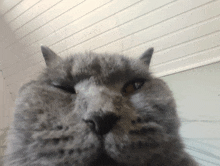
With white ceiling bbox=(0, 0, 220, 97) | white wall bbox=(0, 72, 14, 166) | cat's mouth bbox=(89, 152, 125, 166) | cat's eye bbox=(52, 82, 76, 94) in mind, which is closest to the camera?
cat's mouth bbox=(89, 152, 125, 166)

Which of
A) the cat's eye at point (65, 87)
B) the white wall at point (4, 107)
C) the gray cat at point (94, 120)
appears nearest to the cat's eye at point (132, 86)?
the gray cat at point (94, 120)

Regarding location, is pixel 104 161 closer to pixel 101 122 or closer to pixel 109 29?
pixel 101 122

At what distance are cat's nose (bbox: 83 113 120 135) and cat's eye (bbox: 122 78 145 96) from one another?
20cm

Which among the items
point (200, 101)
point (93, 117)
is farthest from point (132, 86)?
point (200, 101)

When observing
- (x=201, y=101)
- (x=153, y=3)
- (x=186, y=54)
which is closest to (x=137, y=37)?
(x=153, y=3)

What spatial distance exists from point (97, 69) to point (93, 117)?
225 millimetres

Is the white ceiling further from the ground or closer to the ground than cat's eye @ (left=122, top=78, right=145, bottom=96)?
further from the ground

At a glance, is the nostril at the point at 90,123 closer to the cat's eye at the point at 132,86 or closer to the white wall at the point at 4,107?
the cat's eye at the point at 132,86

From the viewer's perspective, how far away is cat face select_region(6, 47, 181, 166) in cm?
33

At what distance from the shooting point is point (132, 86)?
0.59 m

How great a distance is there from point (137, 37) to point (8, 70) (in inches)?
33.0

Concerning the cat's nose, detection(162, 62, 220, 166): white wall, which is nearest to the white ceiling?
detection(162, 62, 220, 166): white wall

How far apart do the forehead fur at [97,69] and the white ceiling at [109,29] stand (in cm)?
47

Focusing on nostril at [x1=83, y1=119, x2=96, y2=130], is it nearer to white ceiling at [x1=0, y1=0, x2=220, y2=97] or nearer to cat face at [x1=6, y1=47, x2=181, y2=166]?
cat face at [x1=6, y1=47, x2=181, y2=166]
